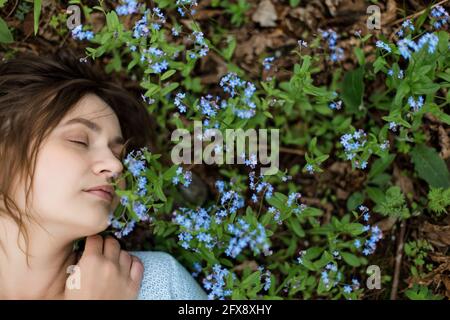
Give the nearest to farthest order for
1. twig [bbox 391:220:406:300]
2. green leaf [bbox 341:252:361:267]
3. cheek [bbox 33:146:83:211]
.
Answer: cheek [bbox 33:146:83:211], green leaf [bbox 341:252:361:267], twig [bbox 391:220:406:300]

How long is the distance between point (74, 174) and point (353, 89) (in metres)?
1.91

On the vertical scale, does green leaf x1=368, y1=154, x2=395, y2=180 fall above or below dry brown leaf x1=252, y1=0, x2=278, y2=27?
below

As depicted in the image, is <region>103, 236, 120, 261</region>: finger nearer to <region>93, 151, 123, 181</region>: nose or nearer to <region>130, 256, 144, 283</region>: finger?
<region>130, 256, 144, 283</region>: finger

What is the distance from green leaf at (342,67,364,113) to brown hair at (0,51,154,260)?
1524 mm

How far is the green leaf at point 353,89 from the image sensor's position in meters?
3.41

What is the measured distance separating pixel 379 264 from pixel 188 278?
1344mm

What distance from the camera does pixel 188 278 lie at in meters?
3.34

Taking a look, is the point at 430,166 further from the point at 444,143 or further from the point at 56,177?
the point at 56,177

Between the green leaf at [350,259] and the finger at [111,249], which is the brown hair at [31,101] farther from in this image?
the green leaf at [350,259]

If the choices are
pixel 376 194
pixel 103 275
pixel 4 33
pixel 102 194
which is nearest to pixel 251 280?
pixel 103 275

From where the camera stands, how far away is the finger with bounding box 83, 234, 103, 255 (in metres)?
3.12

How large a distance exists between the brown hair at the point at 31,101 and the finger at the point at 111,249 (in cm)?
47

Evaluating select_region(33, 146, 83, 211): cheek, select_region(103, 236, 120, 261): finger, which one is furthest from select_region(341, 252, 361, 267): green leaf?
select_region(33, 146, 83, 211): cheek
